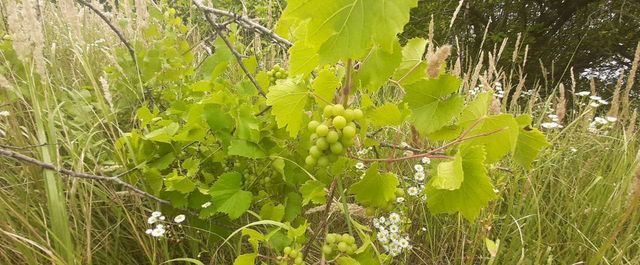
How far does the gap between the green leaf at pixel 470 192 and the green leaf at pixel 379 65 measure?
7.3 inches

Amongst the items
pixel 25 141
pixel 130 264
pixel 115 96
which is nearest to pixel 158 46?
pixel 115 96

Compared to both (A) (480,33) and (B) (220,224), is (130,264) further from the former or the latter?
(A) (480,33)

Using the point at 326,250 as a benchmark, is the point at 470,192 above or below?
above

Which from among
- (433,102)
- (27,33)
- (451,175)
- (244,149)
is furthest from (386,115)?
(27,33)

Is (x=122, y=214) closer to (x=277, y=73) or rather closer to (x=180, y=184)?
(x=180, y=184)

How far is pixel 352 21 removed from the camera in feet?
1.99

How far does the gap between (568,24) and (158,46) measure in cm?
653

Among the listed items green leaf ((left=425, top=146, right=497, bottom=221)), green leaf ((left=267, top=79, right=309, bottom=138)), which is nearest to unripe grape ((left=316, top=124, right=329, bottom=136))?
green leaf ((left=267, top=79, right=309, bottom=138))

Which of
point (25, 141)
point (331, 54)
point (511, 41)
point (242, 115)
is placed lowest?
point (511, 41)

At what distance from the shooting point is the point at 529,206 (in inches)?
68.5

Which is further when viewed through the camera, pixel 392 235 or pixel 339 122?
pixel 392 235

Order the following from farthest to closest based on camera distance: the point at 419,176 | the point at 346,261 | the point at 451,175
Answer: the point at 419,176, the point at 346,261, the point at 451,175

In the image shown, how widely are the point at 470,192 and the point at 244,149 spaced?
547mm

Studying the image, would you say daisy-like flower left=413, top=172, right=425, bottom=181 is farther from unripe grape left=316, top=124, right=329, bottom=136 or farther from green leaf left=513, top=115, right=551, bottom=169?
unripe grape left=316, top=124, right=329, bottom=136
